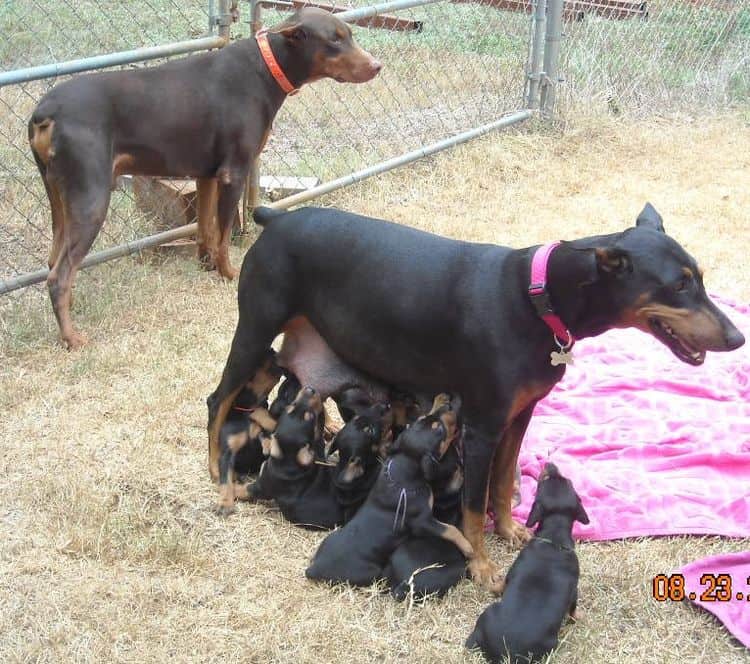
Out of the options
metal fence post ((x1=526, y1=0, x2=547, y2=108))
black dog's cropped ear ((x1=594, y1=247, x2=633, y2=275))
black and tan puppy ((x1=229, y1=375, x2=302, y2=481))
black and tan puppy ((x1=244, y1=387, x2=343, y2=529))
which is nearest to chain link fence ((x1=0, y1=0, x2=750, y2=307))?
metal fence post ((x1=526, y1=0, x2=547, y2=108))

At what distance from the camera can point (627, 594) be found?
3506 millimetres

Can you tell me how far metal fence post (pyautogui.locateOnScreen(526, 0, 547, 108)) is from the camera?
8.94 meters

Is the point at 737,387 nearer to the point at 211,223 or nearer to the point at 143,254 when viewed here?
the point at 211,223

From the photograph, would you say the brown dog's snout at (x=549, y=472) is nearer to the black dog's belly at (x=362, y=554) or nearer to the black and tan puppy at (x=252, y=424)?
the black dog's belly at (x=362, y=554)

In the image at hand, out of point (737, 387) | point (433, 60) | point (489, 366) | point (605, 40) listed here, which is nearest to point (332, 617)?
point (489, 366)

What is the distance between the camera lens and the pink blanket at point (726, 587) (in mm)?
3344

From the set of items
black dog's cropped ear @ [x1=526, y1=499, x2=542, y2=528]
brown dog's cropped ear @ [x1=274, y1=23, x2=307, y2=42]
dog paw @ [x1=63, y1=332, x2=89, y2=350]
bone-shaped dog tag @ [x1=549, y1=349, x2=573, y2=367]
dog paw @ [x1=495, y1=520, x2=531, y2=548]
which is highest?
bone-shaped dog tag @ [x1=549, y1=349, x2=573, y2=367]

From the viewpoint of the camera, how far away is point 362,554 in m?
3.47

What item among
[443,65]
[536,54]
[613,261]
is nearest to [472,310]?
[613,261]

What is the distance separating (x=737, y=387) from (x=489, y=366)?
2.21 m

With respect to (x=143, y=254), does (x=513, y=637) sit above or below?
above

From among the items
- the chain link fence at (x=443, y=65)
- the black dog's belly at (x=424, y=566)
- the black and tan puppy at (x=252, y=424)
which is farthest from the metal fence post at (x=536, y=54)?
the black dog's belly at (x=424, y=566)

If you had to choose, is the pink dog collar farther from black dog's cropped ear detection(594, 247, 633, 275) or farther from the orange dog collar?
the orange dog collar

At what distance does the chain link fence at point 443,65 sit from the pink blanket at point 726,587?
16.2 ft
